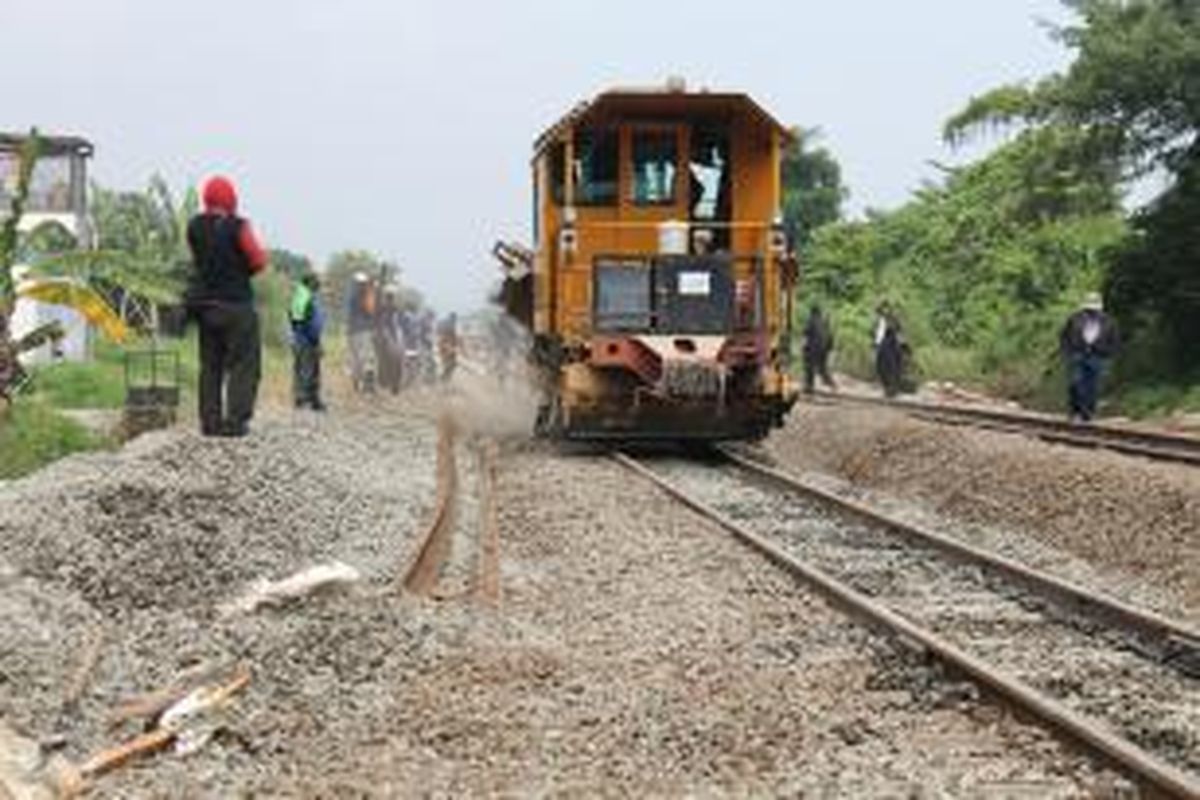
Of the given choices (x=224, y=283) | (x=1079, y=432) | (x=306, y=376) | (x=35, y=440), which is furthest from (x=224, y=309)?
(x=1079, y=432)

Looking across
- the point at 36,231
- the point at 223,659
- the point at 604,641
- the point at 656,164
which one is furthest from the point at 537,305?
the point at 223,659

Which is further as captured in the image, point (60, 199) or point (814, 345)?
point (60, 199)

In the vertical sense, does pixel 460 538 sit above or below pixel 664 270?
below

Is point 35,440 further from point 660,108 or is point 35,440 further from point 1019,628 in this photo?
point 1019,628

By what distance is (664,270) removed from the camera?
18750mm

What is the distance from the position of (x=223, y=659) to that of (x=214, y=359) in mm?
7935

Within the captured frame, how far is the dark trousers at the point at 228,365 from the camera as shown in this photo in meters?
14.8

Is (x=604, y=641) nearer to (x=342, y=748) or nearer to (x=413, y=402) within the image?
(x=342, y=748)

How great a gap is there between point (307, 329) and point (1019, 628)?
1312cm

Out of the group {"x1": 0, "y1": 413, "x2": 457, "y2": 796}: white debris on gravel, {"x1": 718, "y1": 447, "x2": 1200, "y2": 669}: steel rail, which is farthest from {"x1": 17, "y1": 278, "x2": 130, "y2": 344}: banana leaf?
{"x1": 718, "y1": 447, "x2": 1200, "y2": 669}: steel rail

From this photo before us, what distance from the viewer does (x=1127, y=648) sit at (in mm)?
8555

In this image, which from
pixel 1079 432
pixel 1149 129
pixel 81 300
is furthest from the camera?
pixel 1149 129

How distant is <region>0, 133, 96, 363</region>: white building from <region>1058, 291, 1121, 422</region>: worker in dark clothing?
18747 millimetres

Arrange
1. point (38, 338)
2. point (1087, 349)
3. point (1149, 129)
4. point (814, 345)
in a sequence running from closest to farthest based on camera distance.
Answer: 1. point (38, 338)
2. point (1087, 349)
3. point (1149, 129)
4. point (814, 345)
